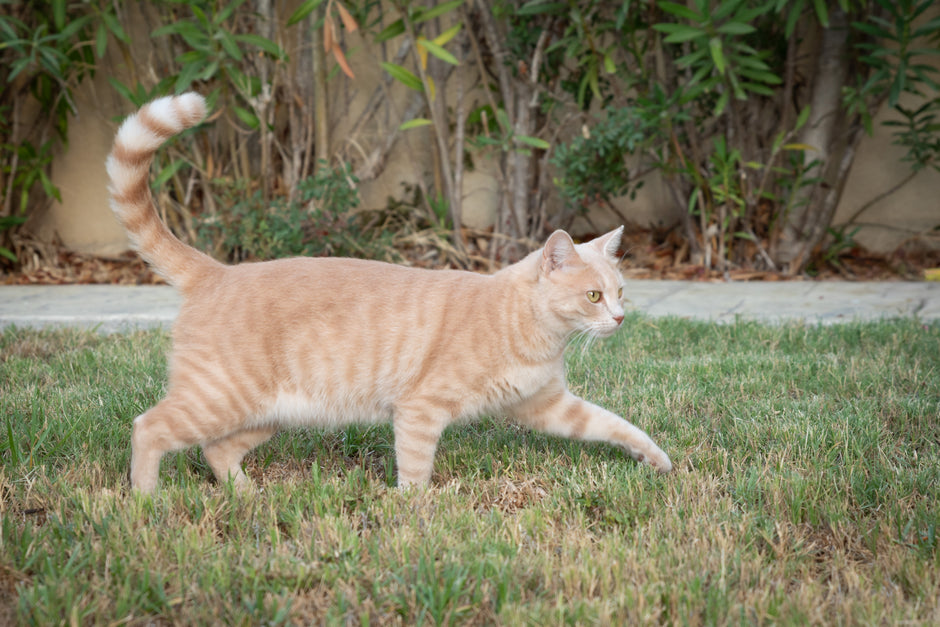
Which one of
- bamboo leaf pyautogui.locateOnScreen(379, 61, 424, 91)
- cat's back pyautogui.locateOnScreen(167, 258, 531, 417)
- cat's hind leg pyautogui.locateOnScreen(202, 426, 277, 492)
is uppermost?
bamboo leaf pyautogui.locateOnScreen(379, 61, 424, 91)

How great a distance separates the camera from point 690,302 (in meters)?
5.27

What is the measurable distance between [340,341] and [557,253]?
2.45 ft

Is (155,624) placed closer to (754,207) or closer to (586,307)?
(586,307)

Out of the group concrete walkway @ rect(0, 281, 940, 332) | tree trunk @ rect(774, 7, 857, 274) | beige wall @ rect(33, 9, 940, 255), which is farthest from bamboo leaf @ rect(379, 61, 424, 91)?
tree trunk @ rect(774, 7, 857, 274)

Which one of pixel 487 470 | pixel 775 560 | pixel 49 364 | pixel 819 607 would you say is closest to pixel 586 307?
pixel 487 470

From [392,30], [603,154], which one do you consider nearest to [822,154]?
[603,154]

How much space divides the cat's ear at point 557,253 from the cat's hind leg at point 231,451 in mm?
1096

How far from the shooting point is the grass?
1830mm

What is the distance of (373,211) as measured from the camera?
6852 mm

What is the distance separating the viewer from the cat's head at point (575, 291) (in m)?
2.70

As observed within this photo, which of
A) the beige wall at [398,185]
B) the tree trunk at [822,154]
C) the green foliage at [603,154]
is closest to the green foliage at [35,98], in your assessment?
the beige wall at [398,185]

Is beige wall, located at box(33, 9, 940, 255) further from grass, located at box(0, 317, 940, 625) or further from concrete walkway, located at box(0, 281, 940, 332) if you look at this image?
grass, located at box(0, 317, 940, 625)

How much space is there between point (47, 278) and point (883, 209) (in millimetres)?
6511

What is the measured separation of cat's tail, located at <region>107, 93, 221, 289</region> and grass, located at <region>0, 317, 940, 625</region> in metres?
0.64
